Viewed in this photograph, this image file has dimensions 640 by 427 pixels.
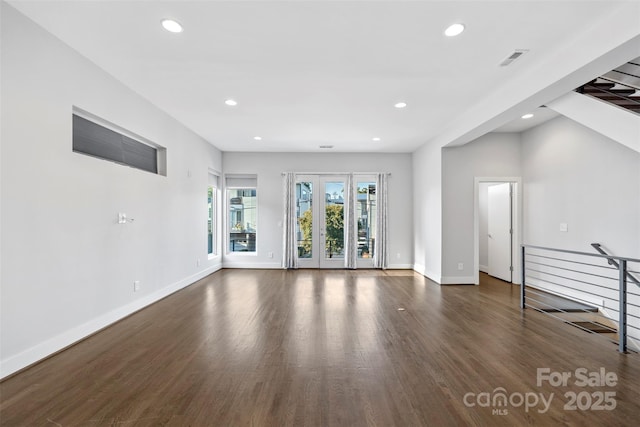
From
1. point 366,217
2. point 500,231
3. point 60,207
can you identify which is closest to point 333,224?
point 366,217

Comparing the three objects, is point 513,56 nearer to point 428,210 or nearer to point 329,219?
point 428,210

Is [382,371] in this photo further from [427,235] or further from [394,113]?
[427,235]

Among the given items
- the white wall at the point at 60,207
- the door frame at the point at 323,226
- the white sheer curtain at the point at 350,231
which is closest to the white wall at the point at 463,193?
the white sheer curtain at the point at 350,231

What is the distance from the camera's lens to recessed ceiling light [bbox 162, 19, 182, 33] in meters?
2.47

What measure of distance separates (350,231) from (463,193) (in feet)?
8.82

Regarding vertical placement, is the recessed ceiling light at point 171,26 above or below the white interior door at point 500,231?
above

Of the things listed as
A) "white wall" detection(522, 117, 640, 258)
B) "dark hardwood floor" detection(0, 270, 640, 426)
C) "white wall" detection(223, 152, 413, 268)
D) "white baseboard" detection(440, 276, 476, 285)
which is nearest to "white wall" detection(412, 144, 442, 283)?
"white baseboard" detection(440, 276, 476, 285)

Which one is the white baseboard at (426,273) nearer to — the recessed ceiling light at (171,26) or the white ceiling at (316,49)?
the white ceiling at (316,49)

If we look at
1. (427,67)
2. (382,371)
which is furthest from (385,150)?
(382,371)

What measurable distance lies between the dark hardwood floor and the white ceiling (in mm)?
2712

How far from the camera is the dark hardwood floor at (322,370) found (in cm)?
198

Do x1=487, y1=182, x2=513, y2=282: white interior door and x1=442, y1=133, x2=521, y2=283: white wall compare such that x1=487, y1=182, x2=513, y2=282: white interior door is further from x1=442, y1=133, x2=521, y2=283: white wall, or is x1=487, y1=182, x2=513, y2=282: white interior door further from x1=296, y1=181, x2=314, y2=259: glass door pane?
x1=296, y1=181, x2=314, y2=259: glass door pane

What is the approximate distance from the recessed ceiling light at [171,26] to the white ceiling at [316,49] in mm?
53

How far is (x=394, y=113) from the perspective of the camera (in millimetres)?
4676
